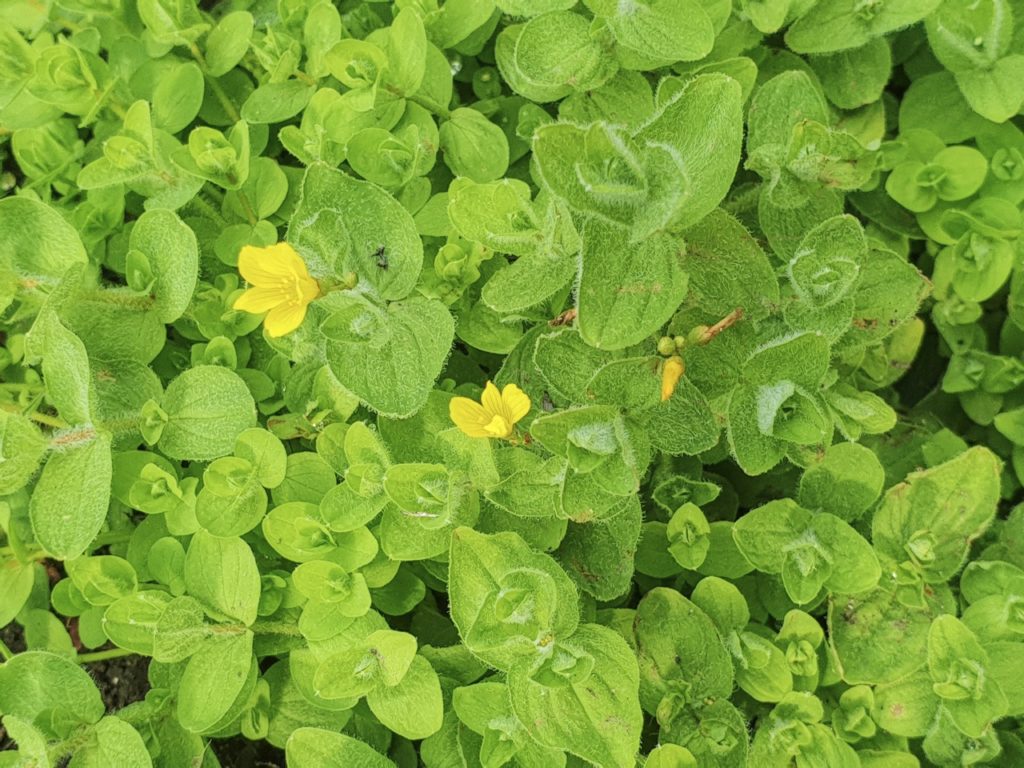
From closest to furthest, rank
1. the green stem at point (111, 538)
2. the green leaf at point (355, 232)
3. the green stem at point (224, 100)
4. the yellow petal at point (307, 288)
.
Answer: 1. the yellow petal at point (307, 288)
2. the green leaf at point (355, 232)
3. the green stem at point (111, 538)
4. the green stem at point (224, 100)

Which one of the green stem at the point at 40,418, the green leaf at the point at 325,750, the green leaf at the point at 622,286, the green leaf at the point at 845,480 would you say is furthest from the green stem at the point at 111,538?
the green leaf at the point at 845,480

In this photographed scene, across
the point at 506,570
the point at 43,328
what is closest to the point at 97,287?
the point at 43,328

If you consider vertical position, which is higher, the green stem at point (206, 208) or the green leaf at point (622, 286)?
the green leaf at point (622, 286)

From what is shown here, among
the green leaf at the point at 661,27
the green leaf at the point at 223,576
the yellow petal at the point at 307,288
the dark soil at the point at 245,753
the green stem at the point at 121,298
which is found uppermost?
the green leaf at the point at 661,27

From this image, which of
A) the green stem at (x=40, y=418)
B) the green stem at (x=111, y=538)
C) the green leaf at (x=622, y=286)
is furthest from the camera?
the green stem at (x=111, y=538)

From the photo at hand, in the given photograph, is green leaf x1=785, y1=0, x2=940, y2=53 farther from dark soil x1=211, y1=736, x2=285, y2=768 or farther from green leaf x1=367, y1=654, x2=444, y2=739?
dark soil x1=211, y1=736, x2=285, y2=768

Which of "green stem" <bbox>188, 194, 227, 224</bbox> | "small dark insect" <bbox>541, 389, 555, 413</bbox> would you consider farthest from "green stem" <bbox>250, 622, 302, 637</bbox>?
"green stem" <bbox>188, 194, 227, 224</bbox>

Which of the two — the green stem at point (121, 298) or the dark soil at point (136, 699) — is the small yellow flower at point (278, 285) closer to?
the green stem at point (121, 298)

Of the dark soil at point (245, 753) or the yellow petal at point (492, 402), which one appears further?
the dark soil at point (245, 753)
